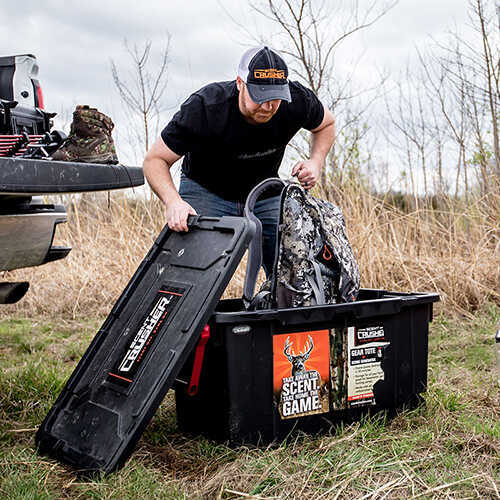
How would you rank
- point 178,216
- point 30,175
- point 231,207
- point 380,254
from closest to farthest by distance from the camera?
point 30,175, point 178,216, point 231,207, point 380,254

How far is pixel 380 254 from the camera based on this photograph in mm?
4898

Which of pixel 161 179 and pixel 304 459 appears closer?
pixel 304 459

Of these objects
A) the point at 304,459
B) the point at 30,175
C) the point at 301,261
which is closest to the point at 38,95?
the point at 30,175

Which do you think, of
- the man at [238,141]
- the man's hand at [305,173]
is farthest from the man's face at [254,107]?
the man's hand at [305,173]

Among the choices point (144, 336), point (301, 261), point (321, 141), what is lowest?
point (144, 336)

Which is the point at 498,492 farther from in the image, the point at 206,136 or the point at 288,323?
the point at 206,136

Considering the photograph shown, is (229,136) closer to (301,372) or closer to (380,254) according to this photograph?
(301,372)

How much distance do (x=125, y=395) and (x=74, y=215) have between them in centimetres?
469

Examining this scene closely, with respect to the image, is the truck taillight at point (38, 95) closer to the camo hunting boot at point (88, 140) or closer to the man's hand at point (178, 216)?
the camo hunting boot at point (88, 140)

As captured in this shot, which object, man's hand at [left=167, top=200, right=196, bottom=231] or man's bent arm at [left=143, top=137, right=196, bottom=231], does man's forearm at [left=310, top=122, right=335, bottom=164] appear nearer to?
man's bent arm at [left=143, top=137, right=196, bottom=231]

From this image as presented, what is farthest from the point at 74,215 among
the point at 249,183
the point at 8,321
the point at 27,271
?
the point at 249,183

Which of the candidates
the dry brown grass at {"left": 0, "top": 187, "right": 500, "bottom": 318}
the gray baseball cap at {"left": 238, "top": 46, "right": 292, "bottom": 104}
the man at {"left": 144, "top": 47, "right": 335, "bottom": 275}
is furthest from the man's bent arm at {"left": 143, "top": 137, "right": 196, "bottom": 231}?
the dry brown grass at {"left": 0, "top": 187, "right": 500, "bottom": 318}

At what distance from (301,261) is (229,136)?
710 mm

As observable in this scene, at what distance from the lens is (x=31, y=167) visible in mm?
2314
